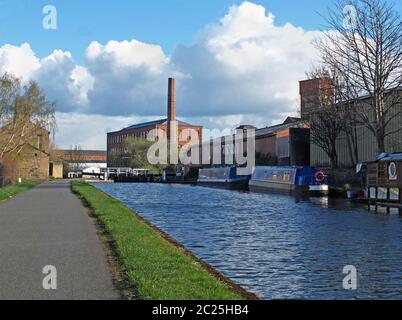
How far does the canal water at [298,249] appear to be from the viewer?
34.8 ft

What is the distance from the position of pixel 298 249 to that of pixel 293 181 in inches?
1305

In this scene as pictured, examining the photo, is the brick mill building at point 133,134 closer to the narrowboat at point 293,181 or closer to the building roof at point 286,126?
the building roof at point 286,126

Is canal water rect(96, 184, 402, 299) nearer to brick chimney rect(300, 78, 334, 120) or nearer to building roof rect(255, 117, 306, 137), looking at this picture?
brick chimney rect(300, 78, 334, 120)

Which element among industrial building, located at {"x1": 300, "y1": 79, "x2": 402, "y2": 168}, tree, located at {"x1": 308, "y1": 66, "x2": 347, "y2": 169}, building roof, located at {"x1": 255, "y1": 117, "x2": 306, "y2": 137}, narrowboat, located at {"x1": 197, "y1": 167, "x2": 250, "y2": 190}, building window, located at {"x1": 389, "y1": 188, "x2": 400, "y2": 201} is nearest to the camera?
building window, located at {"x1": 389, "y1": 188, "x2": 400, "y2": 201}

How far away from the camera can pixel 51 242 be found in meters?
14.1

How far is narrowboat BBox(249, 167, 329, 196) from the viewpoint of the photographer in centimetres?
4524

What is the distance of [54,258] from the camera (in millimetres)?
11570

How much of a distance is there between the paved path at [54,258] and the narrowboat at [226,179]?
46.9m

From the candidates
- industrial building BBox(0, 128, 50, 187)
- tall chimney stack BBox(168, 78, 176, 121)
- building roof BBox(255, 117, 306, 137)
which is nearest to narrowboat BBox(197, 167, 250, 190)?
building roof BBox(255, 117, 306, 137)

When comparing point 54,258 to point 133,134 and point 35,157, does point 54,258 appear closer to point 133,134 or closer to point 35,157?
point 35,157

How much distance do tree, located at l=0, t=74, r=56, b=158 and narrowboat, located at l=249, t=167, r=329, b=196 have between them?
22355mm

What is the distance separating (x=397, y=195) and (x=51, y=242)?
883 inches
